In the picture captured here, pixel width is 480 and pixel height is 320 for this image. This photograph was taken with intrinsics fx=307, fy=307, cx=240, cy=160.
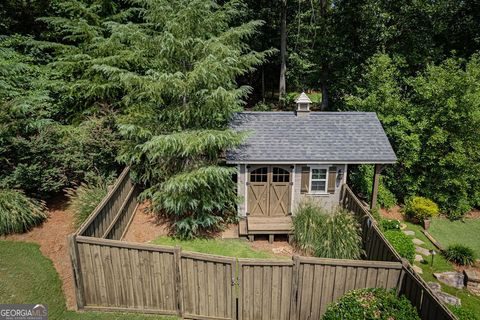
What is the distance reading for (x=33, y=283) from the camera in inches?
312

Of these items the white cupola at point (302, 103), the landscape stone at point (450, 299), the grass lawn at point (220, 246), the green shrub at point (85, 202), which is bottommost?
the landscape stone at point (450, 299)

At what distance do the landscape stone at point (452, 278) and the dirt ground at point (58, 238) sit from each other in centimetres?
1020

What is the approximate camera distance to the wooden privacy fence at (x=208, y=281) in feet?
22.1

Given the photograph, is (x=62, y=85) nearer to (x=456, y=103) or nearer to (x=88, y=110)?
(x=88, y=110)

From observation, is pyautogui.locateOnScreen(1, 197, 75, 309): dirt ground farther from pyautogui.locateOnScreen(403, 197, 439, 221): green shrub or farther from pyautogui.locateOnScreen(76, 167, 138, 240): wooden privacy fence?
pyautogui.locateOnScreen(403, 197, 439, 221): green shrub

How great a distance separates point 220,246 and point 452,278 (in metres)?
7.15

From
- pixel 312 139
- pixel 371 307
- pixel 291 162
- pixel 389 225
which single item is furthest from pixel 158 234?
pixel 389 225

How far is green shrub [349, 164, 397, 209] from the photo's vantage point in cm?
1355

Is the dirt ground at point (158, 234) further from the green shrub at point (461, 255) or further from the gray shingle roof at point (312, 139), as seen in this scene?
the green shrub at point (461, 255)

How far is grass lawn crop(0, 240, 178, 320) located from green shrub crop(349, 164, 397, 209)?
33.3ft

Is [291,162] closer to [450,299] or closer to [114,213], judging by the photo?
[450,299]

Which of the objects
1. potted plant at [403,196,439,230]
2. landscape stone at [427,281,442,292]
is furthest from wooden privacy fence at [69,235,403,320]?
potted plant at [403,196,439,230]

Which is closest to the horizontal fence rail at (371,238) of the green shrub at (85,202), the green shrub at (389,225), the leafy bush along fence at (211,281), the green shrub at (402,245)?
the leafy bush along fence at (211,281)

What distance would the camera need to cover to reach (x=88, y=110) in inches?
536
